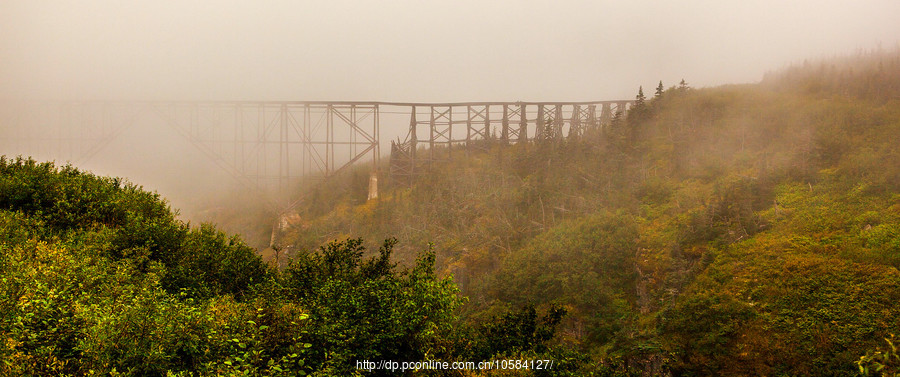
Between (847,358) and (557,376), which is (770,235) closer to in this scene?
(847,358)

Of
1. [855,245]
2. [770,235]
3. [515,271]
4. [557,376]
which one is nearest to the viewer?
[557,376]

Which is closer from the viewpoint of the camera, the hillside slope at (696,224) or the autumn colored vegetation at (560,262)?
the autumn colored vegetation at (560,262)

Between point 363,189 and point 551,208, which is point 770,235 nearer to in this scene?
point 551,208

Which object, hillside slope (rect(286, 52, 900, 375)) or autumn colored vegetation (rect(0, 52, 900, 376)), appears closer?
autumn colored vegetation (rect(0, 52, 900, 376))

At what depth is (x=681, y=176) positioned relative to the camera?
29672mm

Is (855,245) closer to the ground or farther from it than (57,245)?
closer to the ground

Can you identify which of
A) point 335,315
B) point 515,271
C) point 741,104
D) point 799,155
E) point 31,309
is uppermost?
point 741,104

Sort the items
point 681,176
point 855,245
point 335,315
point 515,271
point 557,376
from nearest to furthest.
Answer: point 557,376, point 335,315, point 855,245, point 515,271, point 681,176

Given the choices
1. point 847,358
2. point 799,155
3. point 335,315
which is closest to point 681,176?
point 799,155

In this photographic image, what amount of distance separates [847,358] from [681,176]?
16.8 metres

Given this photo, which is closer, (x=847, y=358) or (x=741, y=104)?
(x=847, y=358)

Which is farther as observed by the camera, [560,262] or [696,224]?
[560,262]

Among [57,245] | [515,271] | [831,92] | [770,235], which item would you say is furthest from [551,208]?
[57,245]

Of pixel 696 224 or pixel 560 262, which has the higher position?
pixel 696 224
